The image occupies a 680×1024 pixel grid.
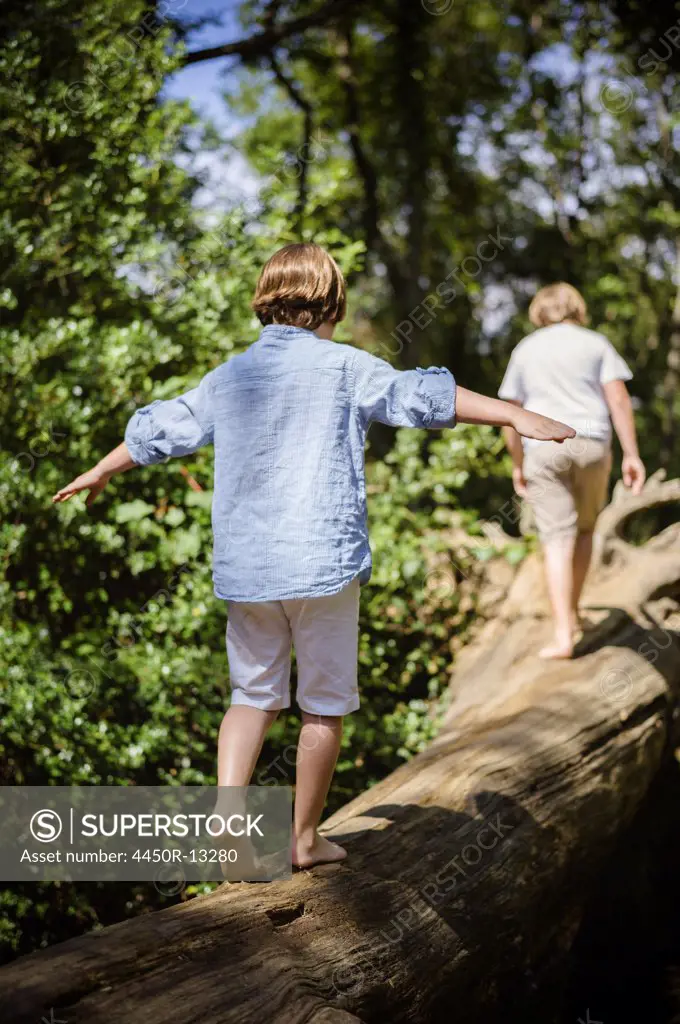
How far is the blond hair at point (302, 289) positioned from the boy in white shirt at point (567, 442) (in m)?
2.00

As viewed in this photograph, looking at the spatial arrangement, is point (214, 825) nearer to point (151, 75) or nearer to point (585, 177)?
point (151, 75)

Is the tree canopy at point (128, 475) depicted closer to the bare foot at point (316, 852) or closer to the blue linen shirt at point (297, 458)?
the bare foot at point (316, 852)

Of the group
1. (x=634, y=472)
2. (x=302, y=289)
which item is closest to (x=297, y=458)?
(x=302, y=289)

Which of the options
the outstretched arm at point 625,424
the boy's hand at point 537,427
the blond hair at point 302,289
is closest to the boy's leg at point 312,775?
the boy's hand at point 537,427

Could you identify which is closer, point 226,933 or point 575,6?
point 226,933

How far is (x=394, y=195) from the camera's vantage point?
1661cm

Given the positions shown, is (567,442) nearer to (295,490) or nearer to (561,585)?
(561,585)

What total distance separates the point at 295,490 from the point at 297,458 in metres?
0.09

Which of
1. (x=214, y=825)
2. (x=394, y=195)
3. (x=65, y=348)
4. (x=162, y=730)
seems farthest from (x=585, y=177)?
(x=214, y=825)

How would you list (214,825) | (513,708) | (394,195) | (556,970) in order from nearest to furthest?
(214,825)
(556,970)
(513,708)
(394,195)

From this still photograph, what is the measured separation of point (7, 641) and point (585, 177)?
13.6 m

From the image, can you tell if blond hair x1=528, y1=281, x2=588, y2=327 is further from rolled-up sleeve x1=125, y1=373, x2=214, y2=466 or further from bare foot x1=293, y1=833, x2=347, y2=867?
bare foot x1=293, y1=833, x2=347, y2=867

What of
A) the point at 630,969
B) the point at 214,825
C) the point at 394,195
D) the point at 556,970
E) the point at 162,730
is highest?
the point at 214,825

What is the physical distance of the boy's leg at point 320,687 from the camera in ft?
8.25
